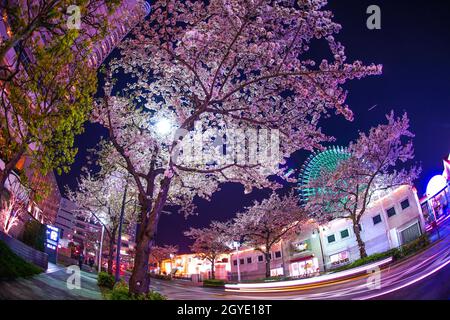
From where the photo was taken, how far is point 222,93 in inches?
442

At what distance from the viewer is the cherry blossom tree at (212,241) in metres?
44.4

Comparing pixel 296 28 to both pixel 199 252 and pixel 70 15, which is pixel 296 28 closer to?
pixel 70 15

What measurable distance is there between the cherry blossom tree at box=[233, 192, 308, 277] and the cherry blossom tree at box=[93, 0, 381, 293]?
78.0 feet

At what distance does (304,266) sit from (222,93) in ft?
104

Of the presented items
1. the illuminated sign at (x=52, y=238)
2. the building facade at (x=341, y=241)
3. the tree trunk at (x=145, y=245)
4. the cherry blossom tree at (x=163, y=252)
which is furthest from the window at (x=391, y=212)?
the cherry blossom tree at (x=163, y=252)

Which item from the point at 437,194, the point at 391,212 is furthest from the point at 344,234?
the point at 437,194

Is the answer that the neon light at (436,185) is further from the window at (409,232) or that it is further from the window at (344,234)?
the window at (344,234)

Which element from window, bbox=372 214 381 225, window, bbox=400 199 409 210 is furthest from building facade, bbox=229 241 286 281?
window, bbox=400 199 409 210

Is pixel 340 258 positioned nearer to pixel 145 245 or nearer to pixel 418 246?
pixel 418 246

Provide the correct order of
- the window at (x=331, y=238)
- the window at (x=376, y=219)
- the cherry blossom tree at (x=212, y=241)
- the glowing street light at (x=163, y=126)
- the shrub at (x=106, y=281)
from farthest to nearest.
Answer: the cherry blossom tree at (x=212, y=241), the window at (x=331, y=238), the window at (x=376, y=219), the shrub at (x=106, y=281), the glowing street light at (x=163, y=126)

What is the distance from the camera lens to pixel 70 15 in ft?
20.5

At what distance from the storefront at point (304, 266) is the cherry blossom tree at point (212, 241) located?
1077cm

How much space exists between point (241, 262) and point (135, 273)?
3548 centimetres

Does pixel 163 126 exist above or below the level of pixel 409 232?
above
